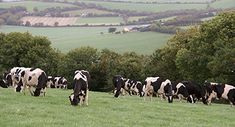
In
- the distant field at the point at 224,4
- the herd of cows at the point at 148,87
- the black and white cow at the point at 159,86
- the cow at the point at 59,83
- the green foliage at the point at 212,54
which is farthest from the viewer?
the distant field at the point at 224,4

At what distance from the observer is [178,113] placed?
80.4ft

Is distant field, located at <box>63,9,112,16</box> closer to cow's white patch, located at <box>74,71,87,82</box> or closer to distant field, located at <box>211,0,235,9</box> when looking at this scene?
distant field, located at <box>211,0,235,9</box>

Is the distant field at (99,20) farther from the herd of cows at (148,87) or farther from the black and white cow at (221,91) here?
the black and white cow at (221,91)

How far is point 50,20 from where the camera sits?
149 metres

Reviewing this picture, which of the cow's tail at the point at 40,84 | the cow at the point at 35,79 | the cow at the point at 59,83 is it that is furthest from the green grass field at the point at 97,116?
the cow at the point at 59,83

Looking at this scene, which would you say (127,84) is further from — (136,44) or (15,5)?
(15,5)

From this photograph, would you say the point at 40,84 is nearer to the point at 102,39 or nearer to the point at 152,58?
the point at 152,58

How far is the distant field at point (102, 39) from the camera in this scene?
348 feet

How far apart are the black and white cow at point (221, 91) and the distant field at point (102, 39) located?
62389 mm

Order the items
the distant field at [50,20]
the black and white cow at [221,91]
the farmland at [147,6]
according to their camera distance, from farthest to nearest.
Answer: the farmland at [147,6]
the distant field at [50,20]
the black and white cow at [221,91]

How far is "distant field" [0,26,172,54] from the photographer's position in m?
106

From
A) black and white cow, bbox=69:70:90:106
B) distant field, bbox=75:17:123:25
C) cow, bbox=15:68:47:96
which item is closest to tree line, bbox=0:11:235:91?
cow, bbox=15:68:47:96

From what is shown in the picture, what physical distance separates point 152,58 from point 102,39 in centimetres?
4032

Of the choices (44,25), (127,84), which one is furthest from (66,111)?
(44,25)
